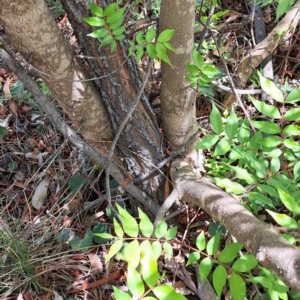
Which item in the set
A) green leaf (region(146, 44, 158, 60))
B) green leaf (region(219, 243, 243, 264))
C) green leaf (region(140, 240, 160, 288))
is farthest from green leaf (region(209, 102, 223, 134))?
green leaf (region(140, 240, 160, 288))

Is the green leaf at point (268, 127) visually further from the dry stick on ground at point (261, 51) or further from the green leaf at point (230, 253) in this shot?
the dry stick on ground at point (261, 51)

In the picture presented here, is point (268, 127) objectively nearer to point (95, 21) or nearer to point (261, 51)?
point (95, 21)

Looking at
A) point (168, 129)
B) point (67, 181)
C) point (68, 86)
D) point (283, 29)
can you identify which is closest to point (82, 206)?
point (67, 181)

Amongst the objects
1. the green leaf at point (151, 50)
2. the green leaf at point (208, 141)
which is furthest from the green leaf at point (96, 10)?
the green leaf at point (208, 141)

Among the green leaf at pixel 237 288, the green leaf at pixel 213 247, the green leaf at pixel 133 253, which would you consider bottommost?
the green leaf at pixel 237 288

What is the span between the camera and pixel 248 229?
0.78 metres

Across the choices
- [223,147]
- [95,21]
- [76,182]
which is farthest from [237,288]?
[76,182]

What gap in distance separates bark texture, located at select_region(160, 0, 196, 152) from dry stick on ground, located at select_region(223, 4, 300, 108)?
45cm

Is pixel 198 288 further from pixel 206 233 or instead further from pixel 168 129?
pixel 168 129

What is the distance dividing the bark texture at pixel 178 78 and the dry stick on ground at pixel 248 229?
231 mm

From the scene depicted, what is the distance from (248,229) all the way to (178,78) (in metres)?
0.66

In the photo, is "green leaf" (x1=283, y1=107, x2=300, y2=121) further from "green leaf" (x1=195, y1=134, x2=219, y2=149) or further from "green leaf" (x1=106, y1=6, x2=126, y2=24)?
"green leaf" (x1=106, y1=6, x2=126, y2=24)

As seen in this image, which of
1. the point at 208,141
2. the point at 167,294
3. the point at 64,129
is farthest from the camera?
the point at 64,129

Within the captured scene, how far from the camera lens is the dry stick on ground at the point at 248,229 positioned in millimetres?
625
